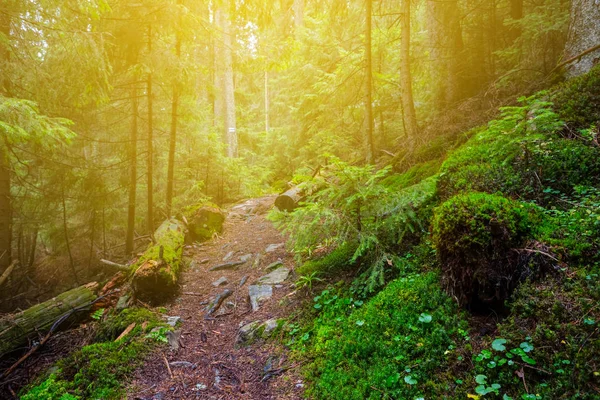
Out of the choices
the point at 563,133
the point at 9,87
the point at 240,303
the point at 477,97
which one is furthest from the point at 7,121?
the point at 477,97

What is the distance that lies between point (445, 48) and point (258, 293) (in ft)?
29.4

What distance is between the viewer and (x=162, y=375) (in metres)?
3.81

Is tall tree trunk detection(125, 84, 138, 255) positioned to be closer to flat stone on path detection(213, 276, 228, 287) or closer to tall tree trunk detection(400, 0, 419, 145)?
flat stone on path detection(213, 276, 228, 287)

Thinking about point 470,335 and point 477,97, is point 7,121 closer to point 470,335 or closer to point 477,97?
point 470,335

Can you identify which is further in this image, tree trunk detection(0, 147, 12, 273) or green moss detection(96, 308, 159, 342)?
tree trunk detection(0, 147, 12, 273)

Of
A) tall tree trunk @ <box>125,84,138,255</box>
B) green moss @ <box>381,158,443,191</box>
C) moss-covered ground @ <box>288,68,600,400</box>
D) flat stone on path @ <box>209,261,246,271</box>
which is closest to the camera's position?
moss-covered ground @ <box>288,68,600,400</box>

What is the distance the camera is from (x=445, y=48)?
873 cm

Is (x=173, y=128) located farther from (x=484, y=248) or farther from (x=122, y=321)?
(x=484, y=248)

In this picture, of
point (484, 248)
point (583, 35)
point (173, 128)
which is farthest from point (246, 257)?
point (583, 35)

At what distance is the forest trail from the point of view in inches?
134

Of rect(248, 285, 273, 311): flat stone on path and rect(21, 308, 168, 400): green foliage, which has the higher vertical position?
rect(248, 285, 273, 311): flat stone on path

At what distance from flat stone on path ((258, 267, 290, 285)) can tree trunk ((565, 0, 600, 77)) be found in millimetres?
6659

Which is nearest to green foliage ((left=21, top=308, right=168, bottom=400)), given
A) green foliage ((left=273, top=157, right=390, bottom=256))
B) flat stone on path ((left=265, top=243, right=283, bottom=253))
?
green foliage ((left=273, top=157, right=390, bottom=256))

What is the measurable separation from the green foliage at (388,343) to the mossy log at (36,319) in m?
4.82
